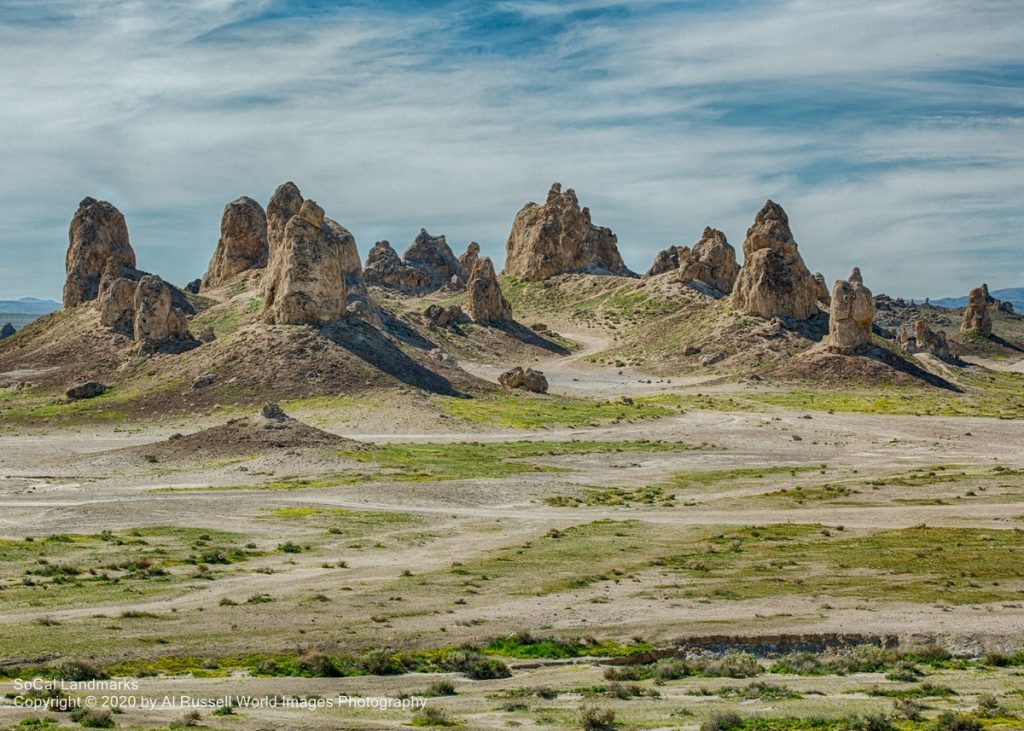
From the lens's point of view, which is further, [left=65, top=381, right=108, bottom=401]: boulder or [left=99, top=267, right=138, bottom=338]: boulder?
[left=99, top=267, right=138, bottom=338]: boulder

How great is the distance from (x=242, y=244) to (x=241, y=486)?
311ft

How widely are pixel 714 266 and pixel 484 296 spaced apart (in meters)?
36.4

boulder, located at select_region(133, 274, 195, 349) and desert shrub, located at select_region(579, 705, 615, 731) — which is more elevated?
boulder, located at select_region(133, 274, 195, 349)

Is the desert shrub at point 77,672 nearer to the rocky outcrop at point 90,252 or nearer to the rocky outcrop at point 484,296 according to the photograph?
the rocky outcrop at point 90,252

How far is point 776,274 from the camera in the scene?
14925cm

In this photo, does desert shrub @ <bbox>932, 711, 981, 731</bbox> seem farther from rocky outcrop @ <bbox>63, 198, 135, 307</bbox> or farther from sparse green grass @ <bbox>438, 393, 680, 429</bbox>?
rocky outcrop @ <bbox>63, 198, 135, 307</bbox>

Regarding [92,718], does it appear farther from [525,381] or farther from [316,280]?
[525,381]

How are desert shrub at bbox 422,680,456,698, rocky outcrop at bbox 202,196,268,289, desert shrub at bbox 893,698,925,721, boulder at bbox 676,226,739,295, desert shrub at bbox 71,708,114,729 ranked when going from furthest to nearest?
boulder at bbox 676,226,739,295 → rocky outcrop at bbox 202,196,268,289 → desert shrub at bbox 422,680,456,698 → desert shrub at bbox 893,698,925,721 → desert shrub at bbox 71,708,114,729

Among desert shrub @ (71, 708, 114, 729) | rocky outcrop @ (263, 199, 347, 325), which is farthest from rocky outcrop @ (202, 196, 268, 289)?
desert shrub @ (71, 708, 114, 729)

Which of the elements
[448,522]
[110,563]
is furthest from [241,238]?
[110,563]

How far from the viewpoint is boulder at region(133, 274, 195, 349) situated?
4773 inches

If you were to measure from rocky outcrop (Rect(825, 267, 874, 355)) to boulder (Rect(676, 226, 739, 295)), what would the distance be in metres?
44.1

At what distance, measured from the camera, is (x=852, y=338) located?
Result: 133000mm

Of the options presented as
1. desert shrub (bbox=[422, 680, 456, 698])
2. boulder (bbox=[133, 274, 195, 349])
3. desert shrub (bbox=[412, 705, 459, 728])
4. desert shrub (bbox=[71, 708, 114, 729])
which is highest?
boulder (bbox=[133, 274, 195, 349])
